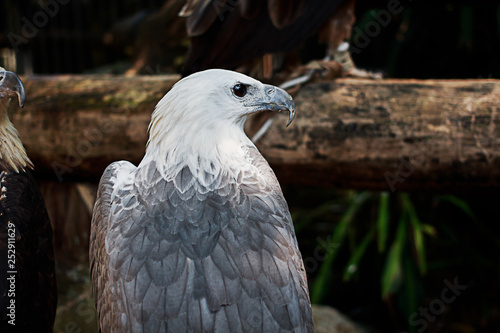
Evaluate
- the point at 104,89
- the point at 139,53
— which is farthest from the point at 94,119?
the point at 139,53

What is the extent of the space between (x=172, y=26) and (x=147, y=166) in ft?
13.9

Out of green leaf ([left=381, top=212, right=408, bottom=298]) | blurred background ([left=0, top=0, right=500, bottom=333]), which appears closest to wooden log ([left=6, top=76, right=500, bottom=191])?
blurred background ([left=0, top=0, right=500, bottom=333])

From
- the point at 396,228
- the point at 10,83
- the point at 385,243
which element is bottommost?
the point at 385,243

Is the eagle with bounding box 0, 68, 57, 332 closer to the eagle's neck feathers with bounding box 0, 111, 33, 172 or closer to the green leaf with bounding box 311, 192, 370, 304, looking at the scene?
the eagle's neck feathers with bounding box 0, 111, 33, 172

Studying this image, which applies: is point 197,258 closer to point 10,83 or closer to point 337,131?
point 10,83

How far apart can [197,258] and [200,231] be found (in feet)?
0.31

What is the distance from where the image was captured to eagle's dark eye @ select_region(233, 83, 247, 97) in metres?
1.80

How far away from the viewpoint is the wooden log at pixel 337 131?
2514mm

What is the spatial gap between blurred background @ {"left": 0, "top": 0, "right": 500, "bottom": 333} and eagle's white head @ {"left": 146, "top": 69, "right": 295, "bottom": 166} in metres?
1.68

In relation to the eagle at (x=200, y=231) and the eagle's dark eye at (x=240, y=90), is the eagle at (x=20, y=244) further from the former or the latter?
the eagle's dark eye at (x=240, y=90)

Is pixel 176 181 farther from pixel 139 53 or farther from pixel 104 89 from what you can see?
pixel 139 53

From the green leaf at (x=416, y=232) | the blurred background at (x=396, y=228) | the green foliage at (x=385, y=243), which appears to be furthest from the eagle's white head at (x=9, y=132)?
the green leaf at (x=416, y=232)

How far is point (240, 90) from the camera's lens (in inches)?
71.6

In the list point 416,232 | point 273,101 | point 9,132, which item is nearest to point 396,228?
point 416,232
